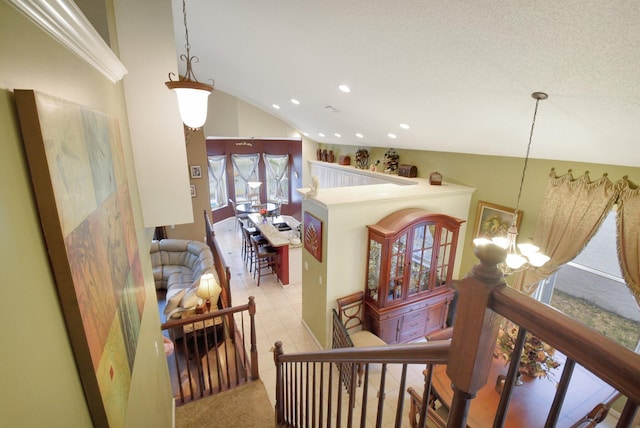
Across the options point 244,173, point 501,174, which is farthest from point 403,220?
point 244,173

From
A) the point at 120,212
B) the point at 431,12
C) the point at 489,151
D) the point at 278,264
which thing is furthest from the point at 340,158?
the point at 120,212

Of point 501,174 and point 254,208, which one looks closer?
point 501,174

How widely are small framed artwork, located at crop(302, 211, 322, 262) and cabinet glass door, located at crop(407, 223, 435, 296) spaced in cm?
128

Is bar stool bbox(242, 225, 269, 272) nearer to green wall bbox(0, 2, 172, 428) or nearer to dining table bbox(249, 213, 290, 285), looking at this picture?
A: dining table bbox(249, 213, 290, 285)

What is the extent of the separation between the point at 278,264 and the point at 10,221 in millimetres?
5897

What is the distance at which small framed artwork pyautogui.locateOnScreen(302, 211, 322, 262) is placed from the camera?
3919 millimetres

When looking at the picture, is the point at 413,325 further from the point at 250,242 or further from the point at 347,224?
the point at 250,242

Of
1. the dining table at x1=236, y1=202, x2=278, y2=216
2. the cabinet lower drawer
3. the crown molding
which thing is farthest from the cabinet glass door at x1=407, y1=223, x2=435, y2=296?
the dining table at x1=236, y1=202, x2=278, y2=216

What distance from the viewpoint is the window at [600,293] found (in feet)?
10.7

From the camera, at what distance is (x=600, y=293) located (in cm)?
400

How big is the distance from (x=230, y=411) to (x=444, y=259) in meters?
3.36

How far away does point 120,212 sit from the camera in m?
1.43

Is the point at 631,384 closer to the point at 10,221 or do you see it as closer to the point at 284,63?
the point at 10,221

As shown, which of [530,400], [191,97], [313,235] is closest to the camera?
[191,97]
